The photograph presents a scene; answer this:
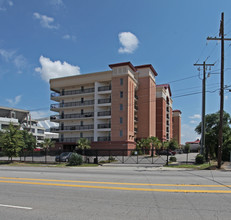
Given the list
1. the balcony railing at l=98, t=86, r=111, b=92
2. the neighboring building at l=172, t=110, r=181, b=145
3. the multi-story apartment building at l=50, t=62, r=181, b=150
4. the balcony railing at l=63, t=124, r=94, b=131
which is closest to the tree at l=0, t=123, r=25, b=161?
the multi-story apartment building at l=50, t=62, r=181, b=150

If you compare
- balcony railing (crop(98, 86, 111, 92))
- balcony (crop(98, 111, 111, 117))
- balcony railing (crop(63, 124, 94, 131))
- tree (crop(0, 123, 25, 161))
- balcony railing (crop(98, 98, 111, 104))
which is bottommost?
tree (crop(0, 123, 25, 161))

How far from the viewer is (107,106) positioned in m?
52.7

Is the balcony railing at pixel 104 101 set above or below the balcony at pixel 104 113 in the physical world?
above

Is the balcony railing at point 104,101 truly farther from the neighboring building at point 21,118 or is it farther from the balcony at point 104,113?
the neighboring building at point 21,118

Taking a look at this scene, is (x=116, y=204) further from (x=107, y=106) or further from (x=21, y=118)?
(x=21, y=118)

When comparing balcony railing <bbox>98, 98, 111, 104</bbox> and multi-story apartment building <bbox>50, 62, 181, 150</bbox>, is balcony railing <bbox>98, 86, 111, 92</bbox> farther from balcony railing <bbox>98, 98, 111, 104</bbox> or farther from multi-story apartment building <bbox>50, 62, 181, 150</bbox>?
balcony railing <bbox>98, 98, 111, 104</bbox>

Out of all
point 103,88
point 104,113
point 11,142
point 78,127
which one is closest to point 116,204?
point 11,142

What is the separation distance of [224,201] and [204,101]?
72.2 ft

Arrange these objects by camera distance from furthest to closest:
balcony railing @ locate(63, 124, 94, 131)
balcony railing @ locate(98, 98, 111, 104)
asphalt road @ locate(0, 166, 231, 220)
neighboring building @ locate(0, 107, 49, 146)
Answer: neighboring building @ locate(0, 107, 49, 146) < balcony railing @ locate(63, 124, 94, 131) < balcony railing @ locate(98, 98, 111, 104) < asphalt road @ locate(0, 166, 231, 220)

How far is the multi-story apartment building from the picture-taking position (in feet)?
165

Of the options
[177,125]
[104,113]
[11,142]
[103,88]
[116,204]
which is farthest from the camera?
[177,125]

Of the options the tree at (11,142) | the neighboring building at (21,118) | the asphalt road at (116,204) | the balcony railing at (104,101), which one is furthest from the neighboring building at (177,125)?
the asphalt road at (116,204)

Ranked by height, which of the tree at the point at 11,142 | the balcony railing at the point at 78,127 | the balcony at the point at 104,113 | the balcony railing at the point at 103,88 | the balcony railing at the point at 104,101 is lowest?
the tree at the point at 11,142

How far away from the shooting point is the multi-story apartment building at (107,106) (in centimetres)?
5022
